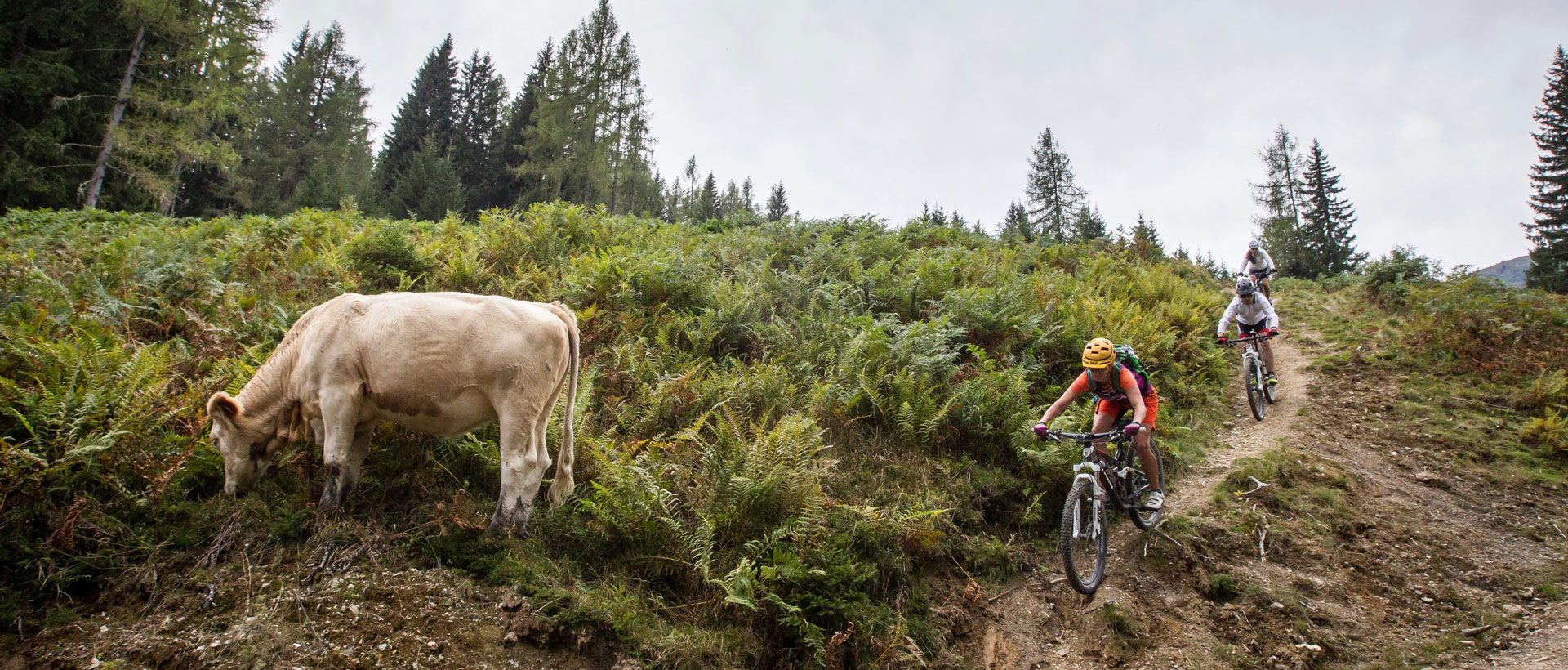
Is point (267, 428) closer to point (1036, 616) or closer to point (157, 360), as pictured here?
point (157, 360)

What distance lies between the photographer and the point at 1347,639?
531 cm

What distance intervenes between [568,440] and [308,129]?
46.6m

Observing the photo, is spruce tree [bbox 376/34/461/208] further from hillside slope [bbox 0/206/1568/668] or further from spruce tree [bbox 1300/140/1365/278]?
spruce tree [bbox 1300/140/1365/278]

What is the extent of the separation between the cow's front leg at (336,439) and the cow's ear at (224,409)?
58cm

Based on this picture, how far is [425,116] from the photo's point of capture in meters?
48.3

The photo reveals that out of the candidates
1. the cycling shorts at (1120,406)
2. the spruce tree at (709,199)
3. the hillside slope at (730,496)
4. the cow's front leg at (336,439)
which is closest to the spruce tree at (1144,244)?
the hillside slope at (730,496)

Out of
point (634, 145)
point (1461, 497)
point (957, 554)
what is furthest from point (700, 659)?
point (634, 145)

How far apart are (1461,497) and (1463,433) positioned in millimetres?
2552

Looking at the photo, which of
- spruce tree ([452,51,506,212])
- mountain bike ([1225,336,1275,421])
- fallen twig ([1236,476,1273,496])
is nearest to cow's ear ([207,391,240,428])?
fallen twig ([1236,476,1273,496])

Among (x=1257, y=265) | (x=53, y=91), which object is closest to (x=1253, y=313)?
(x=1257, y=265)

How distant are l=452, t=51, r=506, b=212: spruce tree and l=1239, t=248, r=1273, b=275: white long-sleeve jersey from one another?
40074 millimetres

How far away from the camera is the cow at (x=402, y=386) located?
473cm

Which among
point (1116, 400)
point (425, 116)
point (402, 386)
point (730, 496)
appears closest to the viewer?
point (402, 386)

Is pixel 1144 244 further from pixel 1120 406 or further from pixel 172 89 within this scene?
pixel 172 89
